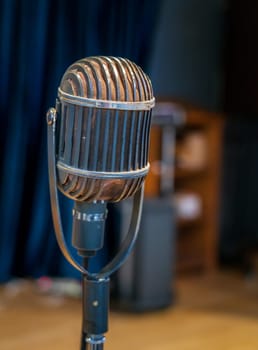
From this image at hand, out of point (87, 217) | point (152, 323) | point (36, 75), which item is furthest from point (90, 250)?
point (152, 323)

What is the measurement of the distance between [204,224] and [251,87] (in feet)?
2.57

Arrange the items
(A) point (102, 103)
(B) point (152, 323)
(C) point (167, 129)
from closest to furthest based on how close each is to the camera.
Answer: (A) point (102, 103)
(B) point (152, 323)
(C) point (167, 129)

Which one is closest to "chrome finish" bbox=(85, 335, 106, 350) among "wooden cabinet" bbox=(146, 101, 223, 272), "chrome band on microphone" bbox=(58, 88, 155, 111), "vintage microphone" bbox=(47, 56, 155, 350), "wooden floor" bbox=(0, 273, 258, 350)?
"vintage microphone" bbox=(47, 56, 155, 350)

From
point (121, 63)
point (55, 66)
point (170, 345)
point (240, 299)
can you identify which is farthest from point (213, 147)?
point (121, 63)

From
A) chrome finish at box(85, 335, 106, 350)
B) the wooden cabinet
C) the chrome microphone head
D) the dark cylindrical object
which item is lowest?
the wooden cabinet

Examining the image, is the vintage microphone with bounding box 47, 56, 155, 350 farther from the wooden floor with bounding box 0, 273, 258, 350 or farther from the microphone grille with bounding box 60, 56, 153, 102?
the wooden floor with bounding box 0, 273, 258, 350

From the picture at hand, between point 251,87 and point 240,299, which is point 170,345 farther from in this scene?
point 251,87

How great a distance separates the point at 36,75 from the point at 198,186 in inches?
62.3

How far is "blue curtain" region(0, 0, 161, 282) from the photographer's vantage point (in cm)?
165

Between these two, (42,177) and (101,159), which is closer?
(101,159)

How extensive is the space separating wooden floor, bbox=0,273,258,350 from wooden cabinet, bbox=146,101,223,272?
325 mm

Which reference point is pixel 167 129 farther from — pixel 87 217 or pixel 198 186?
pixel 87 217

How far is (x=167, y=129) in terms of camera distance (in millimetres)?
2783

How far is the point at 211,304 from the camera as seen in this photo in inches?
99.9
